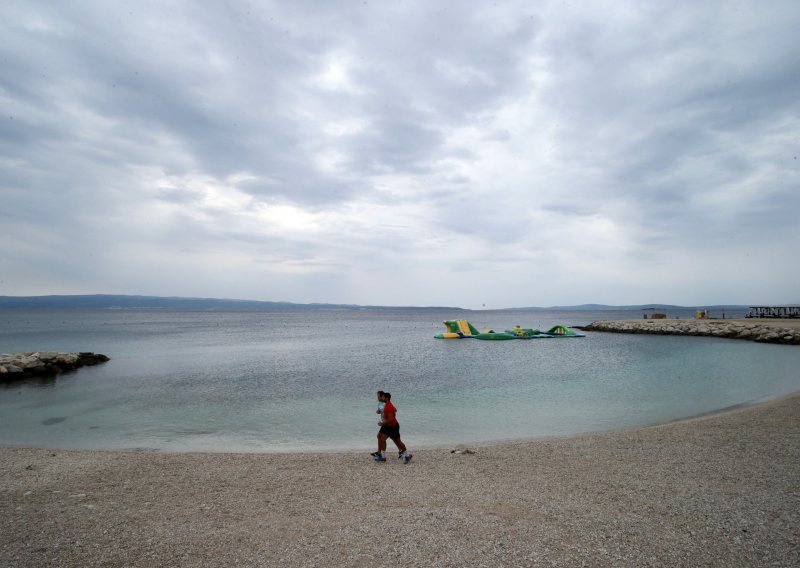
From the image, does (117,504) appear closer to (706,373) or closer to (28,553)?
(28,553)

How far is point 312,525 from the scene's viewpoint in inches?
234

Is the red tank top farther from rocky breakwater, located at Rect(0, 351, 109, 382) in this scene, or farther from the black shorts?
rocky breakwater, located at Rect(0, 351, 109, 382)

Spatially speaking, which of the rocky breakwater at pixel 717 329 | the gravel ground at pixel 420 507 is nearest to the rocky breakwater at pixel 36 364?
the gravel ground at pixel 420 507

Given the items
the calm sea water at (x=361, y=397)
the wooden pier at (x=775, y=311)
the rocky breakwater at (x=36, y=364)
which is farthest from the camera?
the wooden pier at (x=775, y=311)

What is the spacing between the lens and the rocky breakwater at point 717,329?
38.3m

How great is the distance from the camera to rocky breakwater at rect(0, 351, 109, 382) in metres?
24.5

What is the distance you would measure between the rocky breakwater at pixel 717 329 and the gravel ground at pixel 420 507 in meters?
36.8

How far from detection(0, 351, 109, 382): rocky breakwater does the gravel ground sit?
1909cm

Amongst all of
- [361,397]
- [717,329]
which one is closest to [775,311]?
[717,329]

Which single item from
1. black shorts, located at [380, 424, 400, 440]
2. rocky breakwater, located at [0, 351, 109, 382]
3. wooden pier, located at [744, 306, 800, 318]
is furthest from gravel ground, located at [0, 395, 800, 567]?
wooden pier, located at [744, 306, 800, 318]

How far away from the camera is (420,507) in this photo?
653cm

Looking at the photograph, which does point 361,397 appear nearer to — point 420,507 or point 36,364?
point 420,507

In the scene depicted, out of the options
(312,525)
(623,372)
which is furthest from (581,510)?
(623,372)

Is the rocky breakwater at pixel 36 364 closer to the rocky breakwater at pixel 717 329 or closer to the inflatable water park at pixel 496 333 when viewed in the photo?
the inflatable water park at pixel 496 333
